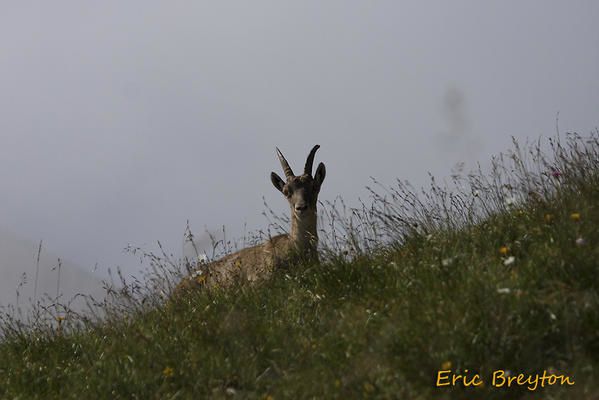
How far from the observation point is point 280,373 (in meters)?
6.18

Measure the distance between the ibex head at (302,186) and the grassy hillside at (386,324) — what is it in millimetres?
2776

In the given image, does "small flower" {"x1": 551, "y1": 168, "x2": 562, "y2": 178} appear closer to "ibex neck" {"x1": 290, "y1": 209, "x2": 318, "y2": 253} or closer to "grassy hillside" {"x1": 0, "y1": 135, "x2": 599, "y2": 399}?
"grassy hillside" {"x1": 0, "y1": 135, "x2": 599, "y2": 399}

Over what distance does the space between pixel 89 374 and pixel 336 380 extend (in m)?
2.64

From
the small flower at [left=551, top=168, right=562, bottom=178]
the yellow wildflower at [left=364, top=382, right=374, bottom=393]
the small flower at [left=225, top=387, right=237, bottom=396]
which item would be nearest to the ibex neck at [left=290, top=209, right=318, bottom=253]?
the small flower at [left=551, top=168, right=562, bottom=178]

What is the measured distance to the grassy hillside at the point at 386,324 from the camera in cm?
550

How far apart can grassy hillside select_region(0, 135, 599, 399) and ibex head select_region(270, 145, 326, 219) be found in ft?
9.11

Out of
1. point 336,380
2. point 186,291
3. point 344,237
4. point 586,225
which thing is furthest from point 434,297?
point 186,291

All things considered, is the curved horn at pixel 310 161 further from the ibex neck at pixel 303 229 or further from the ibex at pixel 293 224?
the ibex neck at pixel 303 229

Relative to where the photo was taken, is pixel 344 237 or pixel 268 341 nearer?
pixel 268 341

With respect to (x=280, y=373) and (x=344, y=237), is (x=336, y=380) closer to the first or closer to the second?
(x=280, y=373)

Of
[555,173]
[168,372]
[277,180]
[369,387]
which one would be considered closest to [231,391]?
[168,372]

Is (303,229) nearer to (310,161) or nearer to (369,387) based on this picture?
(310,161)

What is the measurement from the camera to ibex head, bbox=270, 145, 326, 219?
11641mm

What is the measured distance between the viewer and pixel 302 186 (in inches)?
468
